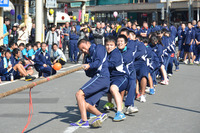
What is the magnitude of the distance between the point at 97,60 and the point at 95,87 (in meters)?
0.46

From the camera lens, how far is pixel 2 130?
266 inches

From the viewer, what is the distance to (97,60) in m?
6.96

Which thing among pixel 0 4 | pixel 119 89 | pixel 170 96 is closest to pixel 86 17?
pixel 0 4

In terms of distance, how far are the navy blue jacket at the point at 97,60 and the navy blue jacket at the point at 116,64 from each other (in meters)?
0.42

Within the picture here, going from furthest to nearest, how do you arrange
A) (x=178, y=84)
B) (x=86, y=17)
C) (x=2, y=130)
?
(x=86, y=17)
(x=178, y=84)
(x=2, y=130)

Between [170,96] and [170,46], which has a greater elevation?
[170,46]

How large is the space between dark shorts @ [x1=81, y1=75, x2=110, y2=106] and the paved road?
0.53 m

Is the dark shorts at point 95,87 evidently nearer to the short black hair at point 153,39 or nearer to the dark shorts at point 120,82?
the dark shorts at point 120,82

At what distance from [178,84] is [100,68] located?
19.8ft

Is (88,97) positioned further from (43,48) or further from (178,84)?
(43,48)

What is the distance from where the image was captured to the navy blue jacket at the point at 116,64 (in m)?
7.55

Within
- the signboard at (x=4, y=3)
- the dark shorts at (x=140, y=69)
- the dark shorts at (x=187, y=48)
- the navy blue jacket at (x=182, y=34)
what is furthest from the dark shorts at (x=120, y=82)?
the navy blue jacket at (x=182, y=34)

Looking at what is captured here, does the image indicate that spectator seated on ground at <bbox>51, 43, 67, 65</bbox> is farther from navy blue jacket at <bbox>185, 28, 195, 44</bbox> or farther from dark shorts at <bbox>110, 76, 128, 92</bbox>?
dark shorts at <bbox>110, 76, 128, 92</bbox>

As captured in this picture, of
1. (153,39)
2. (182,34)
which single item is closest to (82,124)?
(153,39)
